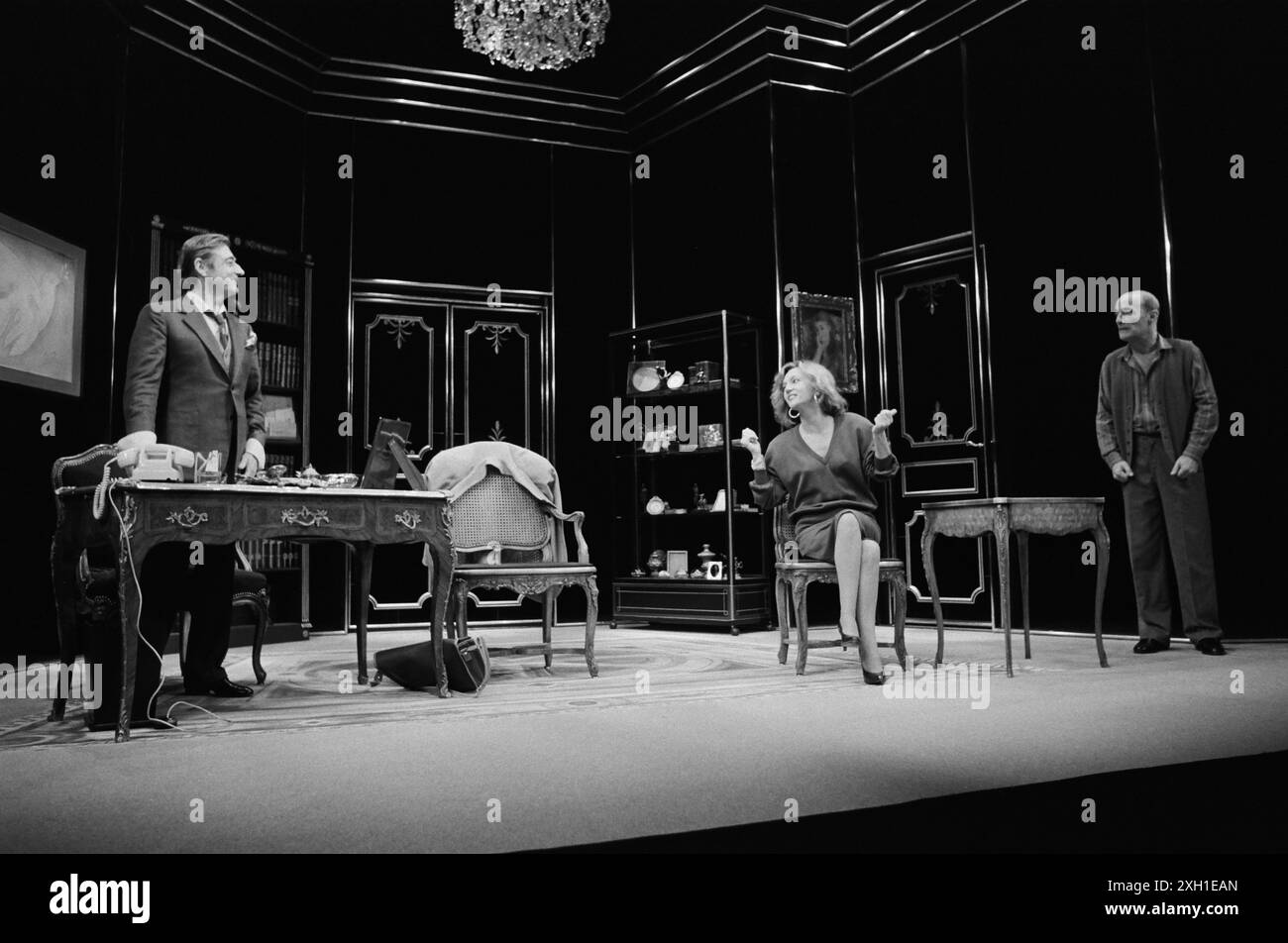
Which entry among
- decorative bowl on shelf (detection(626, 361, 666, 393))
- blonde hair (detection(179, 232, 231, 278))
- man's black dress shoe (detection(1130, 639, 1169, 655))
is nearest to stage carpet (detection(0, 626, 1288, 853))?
man's black dress shoe (detection(1130, 639, 1169, 655))

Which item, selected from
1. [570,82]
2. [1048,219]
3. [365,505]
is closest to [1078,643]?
[1048,219]

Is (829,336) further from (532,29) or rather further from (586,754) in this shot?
(586,754)

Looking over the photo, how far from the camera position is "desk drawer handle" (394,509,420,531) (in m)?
3.41

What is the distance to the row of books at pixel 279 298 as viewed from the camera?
6.75 m

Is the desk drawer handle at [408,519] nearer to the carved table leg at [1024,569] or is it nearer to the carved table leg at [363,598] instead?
the carved table leg at [363,598]

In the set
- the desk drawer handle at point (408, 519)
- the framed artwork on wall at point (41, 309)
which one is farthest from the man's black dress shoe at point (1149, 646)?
the framed artwork on wall at point (41, 309)

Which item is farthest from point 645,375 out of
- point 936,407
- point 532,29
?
point 532,29

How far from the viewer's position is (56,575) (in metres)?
3.12

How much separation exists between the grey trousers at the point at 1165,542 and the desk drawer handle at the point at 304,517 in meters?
4.02

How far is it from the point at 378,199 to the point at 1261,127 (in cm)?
605

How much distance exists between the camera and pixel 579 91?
803 cm

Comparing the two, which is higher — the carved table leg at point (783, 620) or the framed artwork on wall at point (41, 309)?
the framed artwork on wall at point (41, 309)
